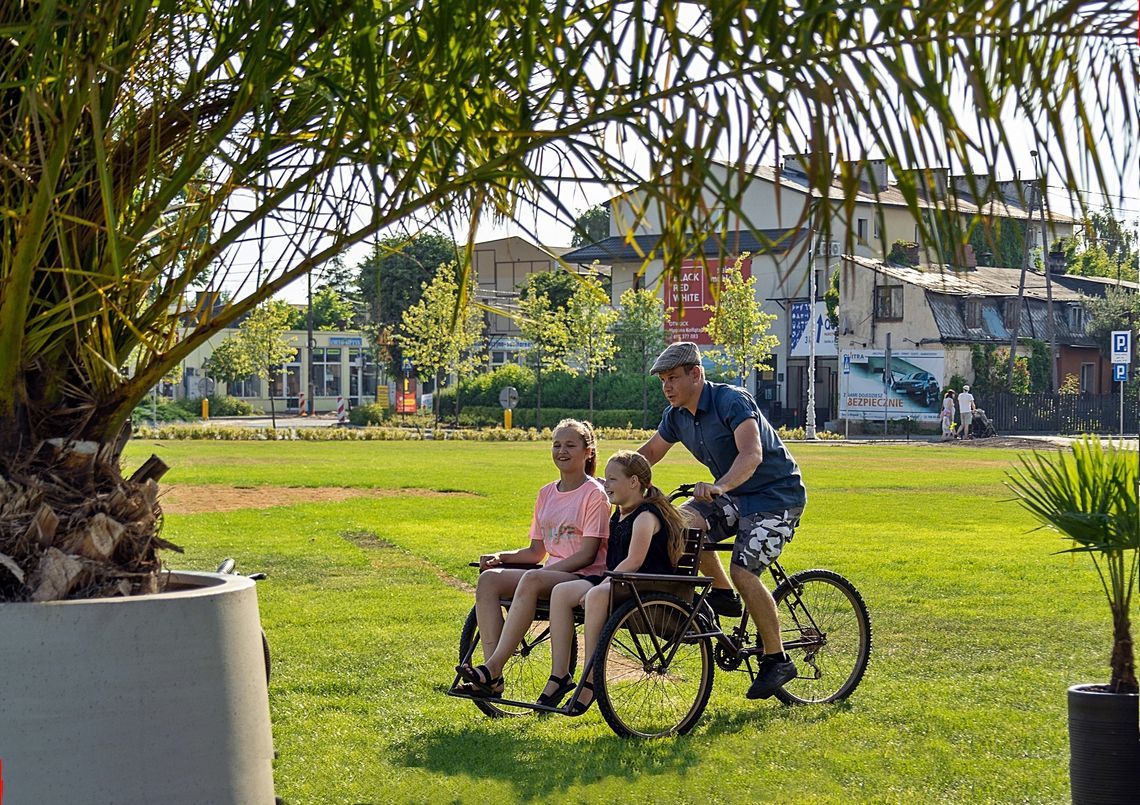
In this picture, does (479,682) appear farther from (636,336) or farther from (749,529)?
(636,336)

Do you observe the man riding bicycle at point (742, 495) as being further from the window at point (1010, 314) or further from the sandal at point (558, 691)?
the window at point (1010, 314)

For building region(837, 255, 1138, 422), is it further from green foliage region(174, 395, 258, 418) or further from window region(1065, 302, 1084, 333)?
green foliage region(174, 395, 258, 418)

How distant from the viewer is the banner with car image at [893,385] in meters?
61.3

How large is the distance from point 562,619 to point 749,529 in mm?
1128

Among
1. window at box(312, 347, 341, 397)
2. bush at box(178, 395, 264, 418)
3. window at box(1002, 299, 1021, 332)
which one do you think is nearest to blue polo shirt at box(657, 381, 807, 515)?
window at box(1002, 299, 1021, 332)

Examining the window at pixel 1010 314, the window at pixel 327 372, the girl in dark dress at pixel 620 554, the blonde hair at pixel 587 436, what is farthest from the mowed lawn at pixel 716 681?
the window at pixel 327 372

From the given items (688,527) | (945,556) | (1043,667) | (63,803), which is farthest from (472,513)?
(63,803)

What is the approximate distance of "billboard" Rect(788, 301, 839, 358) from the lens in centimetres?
6981

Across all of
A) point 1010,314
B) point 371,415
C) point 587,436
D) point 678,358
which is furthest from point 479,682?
point 1010,314

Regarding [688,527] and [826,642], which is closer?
[688,527]

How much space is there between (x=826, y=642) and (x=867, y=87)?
18.5ft

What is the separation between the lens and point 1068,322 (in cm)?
7012

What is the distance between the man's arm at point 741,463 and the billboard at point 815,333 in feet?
205

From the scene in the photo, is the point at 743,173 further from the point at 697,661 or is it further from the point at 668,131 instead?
the point at 697,661
